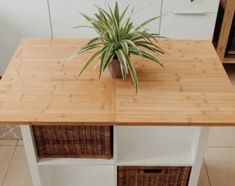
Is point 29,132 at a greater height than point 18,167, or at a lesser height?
greater

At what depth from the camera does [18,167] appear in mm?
2016

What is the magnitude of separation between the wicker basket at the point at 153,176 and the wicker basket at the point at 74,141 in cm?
15

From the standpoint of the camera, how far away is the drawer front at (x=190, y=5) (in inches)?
90.5

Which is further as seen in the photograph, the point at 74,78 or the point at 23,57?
the point at 23,57

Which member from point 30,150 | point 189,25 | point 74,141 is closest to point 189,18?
point 189,25

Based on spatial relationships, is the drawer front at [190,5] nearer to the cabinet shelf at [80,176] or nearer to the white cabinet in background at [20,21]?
the white cabinet in background at [20,21]

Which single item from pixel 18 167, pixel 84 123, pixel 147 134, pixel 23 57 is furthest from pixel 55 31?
pixel 84 123

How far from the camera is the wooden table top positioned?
1.29 meters

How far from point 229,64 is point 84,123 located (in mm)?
1992

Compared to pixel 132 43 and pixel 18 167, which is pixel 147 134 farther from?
pixel 18 167

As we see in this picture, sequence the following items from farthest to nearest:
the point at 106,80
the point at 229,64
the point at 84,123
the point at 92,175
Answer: the point at 229,64
the point at 92,175
the point at 106,80
the point at 84,123

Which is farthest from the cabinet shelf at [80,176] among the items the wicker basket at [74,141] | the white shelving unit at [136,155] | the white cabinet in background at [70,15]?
the white cabinet in background at [70,15]

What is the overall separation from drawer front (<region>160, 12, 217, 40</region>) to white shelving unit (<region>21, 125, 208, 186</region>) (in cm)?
97

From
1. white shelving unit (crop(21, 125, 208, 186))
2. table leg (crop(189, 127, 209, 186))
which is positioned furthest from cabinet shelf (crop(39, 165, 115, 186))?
table leg (crop(189, 127, 209, 186))
